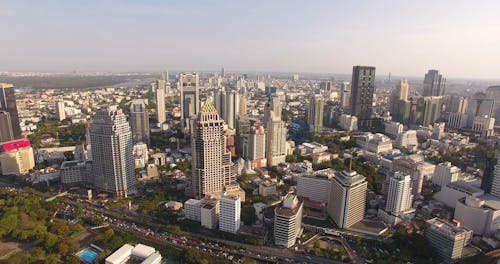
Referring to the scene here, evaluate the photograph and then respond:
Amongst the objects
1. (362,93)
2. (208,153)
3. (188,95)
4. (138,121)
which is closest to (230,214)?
(208,153)

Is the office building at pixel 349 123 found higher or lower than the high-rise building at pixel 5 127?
lower

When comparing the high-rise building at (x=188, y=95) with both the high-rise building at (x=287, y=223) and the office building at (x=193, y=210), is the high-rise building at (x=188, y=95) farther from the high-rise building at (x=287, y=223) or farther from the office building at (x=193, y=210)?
the high-rise building at (x=287, y=223)

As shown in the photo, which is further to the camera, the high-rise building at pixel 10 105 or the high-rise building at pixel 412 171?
the high-rise building at pixel 10 105

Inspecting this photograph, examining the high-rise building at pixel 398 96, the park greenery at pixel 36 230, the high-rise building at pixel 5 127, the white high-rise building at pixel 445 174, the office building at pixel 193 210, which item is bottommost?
the park greenery at pixel 36 230

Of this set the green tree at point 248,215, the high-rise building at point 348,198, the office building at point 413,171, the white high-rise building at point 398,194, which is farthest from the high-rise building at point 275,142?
the white high-rise building at point 398,194

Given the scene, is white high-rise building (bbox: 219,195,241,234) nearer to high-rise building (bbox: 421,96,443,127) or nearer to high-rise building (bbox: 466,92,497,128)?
high-rise building (bbox: 421,96,443,127)

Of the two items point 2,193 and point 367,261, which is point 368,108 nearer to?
point 367,261
